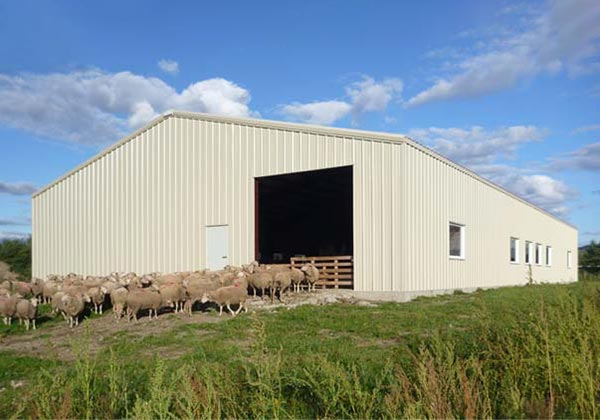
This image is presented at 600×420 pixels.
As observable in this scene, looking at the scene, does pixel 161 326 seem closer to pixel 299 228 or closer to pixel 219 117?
pixel 219 117

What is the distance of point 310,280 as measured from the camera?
18641 mm

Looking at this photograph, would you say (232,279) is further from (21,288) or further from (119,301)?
(21,288)

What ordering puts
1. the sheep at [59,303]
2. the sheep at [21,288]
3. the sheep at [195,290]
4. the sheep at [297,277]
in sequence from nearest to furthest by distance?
the sheep at [195,290] → the sheep at [59,303] → the sheep at [297,277] → the sheep at [21,288]

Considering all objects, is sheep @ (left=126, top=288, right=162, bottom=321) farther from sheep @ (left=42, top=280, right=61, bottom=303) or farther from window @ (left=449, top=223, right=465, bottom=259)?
window @ (left=449, top=223, right=465, bottom=259)

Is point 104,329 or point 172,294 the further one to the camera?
point 172,294

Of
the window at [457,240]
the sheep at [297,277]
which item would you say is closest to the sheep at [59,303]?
the sheep at [297,277]

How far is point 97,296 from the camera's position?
15.7 metres

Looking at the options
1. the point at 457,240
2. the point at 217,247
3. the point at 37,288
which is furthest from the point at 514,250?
the point at 37,288

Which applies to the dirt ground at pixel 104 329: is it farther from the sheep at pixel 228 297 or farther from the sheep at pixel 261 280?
the sheep at pixel 261 280

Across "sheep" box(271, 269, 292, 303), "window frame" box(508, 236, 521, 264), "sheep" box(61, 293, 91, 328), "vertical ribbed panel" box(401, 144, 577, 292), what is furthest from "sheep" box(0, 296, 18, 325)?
"window frame" box(508, 236, 521, 264)

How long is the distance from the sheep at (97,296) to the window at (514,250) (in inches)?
872

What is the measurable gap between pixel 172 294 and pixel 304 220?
21.5 meters

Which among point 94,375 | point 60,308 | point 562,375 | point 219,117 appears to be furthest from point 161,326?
point 219,117

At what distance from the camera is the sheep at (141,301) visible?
14000mm
